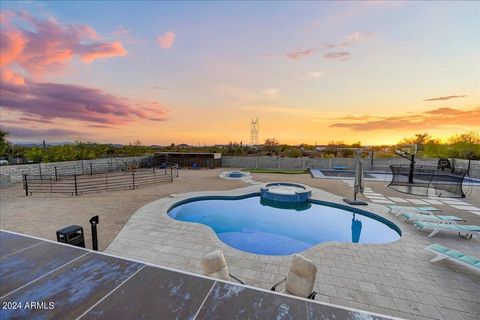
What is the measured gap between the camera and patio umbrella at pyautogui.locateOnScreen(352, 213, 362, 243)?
20.2ft

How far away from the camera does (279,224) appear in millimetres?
7172

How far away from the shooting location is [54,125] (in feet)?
56.0

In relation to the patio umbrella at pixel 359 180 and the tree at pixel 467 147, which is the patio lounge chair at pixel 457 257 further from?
the tree at pixel 467 147

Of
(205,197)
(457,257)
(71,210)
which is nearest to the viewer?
(457,257)

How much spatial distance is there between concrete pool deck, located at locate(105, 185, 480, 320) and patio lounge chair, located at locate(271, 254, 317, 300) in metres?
0.86

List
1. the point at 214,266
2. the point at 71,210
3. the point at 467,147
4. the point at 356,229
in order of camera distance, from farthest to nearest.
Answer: the point at 467,147, the point at 71,210, the point at 356,229, the point at 214,266

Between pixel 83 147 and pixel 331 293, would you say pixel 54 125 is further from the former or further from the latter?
pixel 331 293

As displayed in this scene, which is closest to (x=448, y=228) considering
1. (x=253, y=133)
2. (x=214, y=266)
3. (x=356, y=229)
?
(x=356, y=229)

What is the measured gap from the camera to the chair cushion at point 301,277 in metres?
2.44

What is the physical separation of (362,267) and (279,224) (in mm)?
3450

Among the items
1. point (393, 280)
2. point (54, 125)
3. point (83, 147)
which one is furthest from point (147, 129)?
point (393, 280)

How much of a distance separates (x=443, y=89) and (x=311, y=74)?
697 cm

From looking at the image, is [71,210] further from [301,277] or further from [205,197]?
[301,277]

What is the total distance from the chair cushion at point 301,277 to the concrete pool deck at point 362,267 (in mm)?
869
